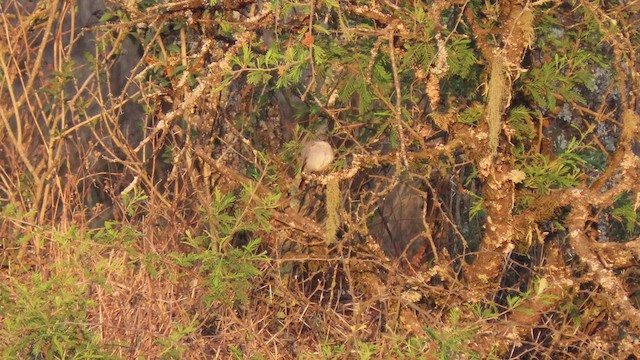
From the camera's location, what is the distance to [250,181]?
511 cm

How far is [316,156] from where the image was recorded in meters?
5.28

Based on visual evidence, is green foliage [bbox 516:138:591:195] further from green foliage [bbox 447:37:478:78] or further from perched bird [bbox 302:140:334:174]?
perched bird [bbox 302:140:334:174]

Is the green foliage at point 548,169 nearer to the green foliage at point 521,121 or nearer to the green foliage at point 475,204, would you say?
the green foliage at point 521,121

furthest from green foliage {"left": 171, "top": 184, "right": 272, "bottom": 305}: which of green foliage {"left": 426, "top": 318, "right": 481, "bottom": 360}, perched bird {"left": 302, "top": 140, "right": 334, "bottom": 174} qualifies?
green foliage {"left": 426, "top": 318, "right": 481, "bottom": 360}

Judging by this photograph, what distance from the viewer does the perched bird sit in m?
5.25

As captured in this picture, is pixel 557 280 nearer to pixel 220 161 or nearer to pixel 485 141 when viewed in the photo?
pixel 485 141

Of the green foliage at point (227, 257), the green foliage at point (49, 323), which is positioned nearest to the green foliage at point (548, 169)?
the green foliage at point (227, 257)

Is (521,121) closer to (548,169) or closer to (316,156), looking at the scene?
(548,169)

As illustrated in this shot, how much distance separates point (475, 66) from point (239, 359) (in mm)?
1784

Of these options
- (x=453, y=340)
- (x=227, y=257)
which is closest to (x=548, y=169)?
(x=453, y=340)

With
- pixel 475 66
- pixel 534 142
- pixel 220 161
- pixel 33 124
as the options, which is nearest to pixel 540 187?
pixel 534 142

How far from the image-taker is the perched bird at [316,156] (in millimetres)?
5246

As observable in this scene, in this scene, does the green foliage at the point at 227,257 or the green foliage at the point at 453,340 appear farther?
the green foliage at the point at 227,257

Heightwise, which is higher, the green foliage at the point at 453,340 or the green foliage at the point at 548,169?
the green foliage at the point at 548,169
